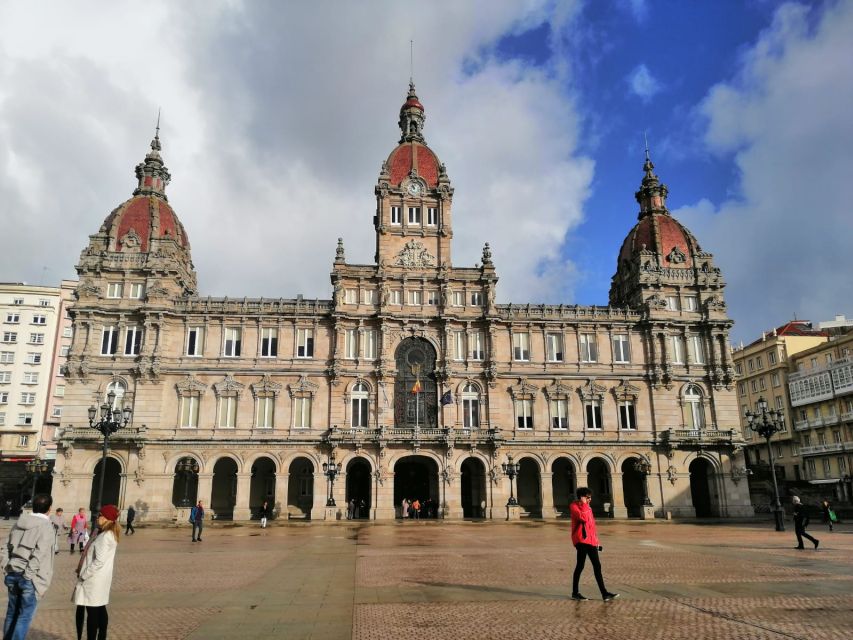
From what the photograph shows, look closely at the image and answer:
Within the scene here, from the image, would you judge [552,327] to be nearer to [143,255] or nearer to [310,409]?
[310,409]

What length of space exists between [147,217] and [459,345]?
3098cm

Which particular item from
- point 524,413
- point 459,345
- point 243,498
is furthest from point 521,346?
point 243,498

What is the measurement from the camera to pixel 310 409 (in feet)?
174

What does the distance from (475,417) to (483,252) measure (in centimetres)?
1538

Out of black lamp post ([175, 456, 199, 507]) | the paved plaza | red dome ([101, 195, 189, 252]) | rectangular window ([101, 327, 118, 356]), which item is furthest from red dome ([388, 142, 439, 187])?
the paved plaza

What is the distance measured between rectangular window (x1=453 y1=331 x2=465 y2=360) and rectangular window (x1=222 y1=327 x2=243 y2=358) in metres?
18.8

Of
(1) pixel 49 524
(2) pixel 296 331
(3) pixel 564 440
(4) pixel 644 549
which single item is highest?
(2) pixel 296 331

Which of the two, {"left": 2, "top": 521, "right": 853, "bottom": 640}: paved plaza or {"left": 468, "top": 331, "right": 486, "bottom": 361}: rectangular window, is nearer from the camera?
{"left": 2, "top": 521, "right": 853, "bottom": 640}: paved plaza

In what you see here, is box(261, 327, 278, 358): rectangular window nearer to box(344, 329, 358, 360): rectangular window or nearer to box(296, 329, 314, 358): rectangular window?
box(296, 329, 314, 358): rectangular window

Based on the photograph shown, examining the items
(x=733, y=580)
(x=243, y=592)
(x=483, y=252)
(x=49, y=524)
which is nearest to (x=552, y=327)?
(x=483, y=252)

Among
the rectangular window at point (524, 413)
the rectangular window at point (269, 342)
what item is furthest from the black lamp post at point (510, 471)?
the rectangular window at point (269, 342)

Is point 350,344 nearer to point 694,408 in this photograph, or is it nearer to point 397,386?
point 397,386

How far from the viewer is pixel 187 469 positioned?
50.7m

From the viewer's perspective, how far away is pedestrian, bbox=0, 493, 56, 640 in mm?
8758
